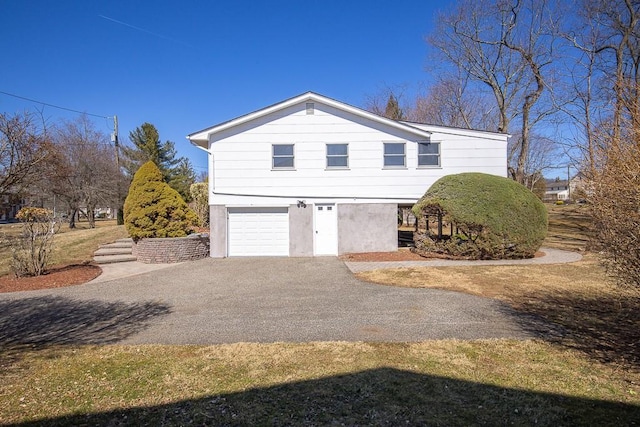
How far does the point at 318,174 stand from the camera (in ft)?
49.0

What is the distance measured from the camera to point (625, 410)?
3268 millimetres

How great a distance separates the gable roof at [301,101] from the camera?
1457cm

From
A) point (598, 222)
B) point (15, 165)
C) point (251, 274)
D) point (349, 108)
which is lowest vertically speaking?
point (251, 274)

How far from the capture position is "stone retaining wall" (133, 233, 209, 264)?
13.2m

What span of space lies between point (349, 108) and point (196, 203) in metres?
11.1

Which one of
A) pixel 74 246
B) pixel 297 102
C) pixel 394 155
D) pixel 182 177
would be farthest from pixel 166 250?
pixel 182 177

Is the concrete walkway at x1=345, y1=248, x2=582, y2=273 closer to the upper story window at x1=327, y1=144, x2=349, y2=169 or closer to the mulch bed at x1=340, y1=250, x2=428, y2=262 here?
the mulch bed at x1=340, y1=250, x2=428, y2=262

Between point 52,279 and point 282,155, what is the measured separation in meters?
8.85

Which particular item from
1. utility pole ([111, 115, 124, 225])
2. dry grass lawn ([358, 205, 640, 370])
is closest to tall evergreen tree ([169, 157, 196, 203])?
utility pole ([111, 115, 124, 225])

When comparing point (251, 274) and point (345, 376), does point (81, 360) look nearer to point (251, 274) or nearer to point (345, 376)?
point (345, 376)

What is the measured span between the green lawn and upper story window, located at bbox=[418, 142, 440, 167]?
1011cm

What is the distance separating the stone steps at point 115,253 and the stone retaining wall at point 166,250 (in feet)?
1.61

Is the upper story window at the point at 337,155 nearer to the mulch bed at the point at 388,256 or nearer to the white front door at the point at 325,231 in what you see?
the white front door at the point at 325,231

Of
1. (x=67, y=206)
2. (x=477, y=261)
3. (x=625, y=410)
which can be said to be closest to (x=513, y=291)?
(x=477, y=261)
